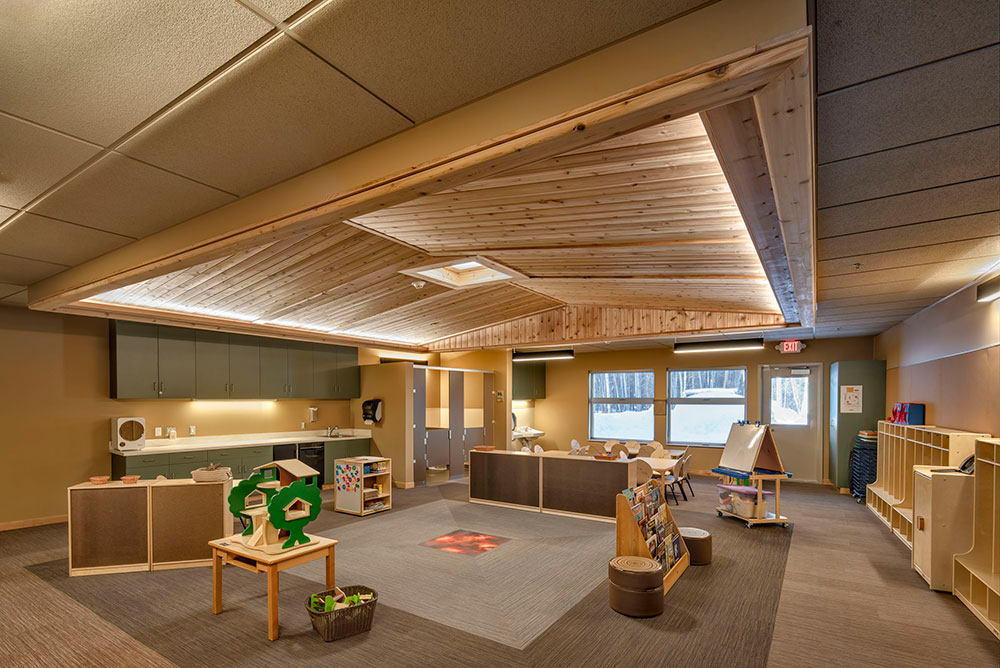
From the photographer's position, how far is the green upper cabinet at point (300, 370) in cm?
886

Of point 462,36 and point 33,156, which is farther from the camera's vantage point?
point 33,156

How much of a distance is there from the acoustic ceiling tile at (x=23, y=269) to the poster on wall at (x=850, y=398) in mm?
10772

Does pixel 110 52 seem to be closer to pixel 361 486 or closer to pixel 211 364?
pixel 361 486

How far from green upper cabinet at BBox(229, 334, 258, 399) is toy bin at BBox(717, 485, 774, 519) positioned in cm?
716

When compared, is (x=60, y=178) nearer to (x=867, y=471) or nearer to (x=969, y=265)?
(x=969, y=265)

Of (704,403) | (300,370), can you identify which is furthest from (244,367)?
(704,403)

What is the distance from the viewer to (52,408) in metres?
6.70

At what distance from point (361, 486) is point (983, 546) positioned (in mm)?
6623

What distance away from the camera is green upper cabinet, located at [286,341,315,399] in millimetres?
8858

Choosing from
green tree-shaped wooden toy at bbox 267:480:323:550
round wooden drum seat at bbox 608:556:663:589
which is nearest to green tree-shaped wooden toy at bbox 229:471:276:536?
green tree-shaped wooden toy at bbox 267:480:323:550

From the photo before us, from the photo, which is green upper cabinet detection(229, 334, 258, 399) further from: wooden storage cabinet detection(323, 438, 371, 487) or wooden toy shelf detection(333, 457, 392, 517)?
wooden toy shelf detection(333, 457, 392, 517)

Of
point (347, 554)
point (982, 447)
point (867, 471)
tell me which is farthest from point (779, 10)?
point (867, 471)

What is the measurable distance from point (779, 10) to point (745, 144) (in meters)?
0.72

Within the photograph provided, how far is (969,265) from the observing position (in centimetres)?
405
